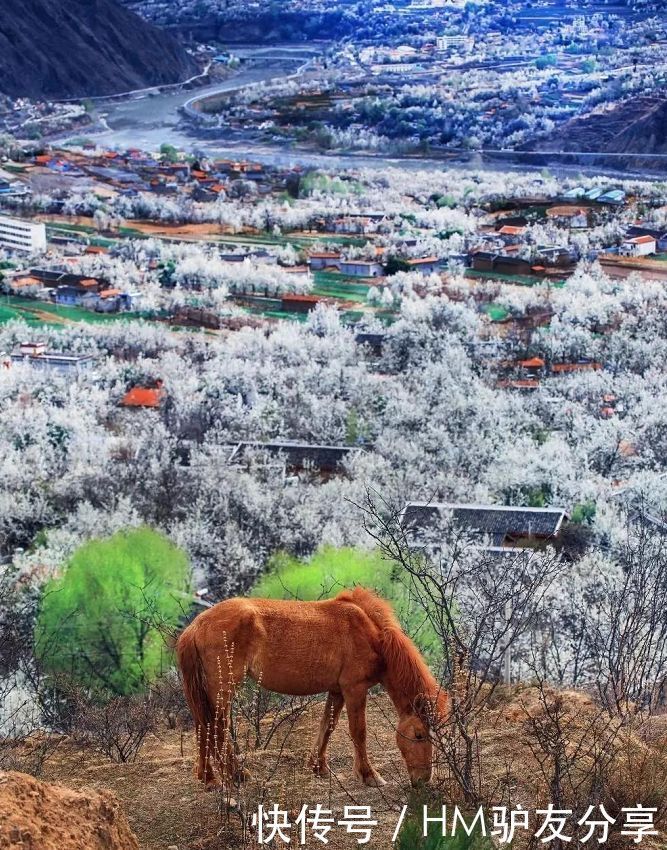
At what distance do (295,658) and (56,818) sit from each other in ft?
2.67

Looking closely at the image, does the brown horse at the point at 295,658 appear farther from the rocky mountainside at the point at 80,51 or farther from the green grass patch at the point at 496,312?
the rocky mountainside at the point at 80,51

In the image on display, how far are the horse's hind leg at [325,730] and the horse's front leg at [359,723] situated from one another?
62mm

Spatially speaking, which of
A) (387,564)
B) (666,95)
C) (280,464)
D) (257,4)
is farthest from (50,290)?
(257,4)

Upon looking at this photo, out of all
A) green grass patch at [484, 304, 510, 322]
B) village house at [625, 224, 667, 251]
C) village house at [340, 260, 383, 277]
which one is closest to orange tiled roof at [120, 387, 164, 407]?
green grass patch at [484, 304, 510, 322]

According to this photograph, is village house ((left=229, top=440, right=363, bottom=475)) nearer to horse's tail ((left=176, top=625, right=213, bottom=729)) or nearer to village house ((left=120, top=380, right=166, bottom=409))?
village house ((left=120, top=380, right=166, bottom=409))

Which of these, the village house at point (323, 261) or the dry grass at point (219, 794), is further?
the village house at point (323, 261)

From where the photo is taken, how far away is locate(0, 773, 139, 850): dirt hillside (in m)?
2.53

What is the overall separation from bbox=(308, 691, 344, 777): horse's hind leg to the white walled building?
2144 centimetres

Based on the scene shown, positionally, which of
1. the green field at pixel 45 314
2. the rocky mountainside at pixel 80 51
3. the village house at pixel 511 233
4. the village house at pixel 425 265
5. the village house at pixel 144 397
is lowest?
the green field at pixel 45 314

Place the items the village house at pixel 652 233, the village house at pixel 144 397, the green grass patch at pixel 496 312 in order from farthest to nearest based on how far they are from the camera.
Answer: the village house at pixel 652 233, the green grass patch at pixel 496 312, the village house at pixel 144 397

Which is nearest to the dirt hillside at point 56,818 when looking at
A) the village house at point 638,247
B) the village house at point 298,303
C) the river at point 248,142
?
the village house at point 298,303

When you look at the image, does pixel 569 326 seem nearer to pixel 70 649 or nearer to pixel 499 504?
pixel 499 504

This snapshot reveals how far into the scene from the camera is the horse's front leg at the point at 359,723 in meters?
3.29

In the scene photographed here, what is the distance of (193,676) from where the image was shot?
3307 mm
